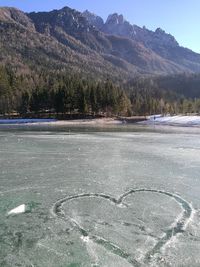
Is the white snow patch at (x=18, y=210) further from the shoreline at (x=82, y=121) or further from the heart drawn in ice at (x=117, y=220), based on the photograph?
the shoreline at (x=82, y=121)

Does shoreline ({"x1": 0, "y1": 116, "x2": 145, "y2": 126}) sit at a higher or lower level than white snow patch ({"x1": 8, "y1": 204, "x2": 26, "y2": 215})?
lower

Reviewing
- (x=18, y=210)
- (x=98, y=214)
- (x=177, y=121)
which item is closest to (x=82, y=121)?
(x=177, y=121)

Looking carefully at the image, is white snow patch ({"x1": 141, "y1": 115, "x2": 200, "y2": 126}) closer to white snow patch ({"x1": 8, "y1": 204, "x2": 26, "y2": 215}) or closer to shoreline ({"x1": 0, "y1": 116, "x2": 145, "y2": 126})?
shoreline ({"x1": 0, "y1": 116, "x2": 145, "y2": 126})

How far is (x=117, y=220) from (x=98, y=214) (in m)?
1.19

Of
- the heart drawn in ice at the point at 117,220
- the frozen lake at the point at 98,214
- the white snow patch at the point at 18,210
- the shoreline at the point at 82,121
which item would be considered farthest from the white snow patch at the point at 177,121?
the white snow patch at the point at 18,210

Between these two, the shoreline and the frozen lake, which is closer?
the frozen lake

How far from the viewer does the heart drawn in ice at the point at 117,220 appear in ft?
42.6

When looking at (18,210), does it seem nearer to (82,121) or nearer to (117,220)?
(117,220)

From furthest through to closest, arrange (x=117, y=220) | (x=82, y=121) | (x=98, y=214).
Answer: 1. (x=82, y=121)
2. (x=98, y=214)
3. (x=117, y=220)

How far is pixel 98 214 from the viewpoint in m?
17.2

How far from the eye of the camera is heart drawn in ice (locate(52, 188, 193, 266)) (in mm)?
12992

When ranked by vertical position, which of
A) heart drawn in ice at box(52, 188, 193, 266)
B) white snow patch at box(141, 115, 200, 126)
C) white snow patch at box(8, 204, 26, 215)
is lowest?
white snow patch at box(141, 115, 200, 126)

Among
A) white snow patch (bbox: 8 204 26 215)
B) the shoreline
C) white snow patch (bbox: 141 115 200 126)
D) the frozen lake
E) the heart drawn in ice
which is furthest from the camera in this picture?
white snow patch (bbox: 141 115 200 126)

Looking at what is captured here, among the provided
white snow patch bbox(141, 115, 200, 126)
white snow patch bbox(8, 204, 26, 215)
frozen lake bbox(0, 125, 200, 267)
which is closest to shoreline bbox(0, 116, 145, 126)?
white snow patch bbox(141, 115, 200, 126)
